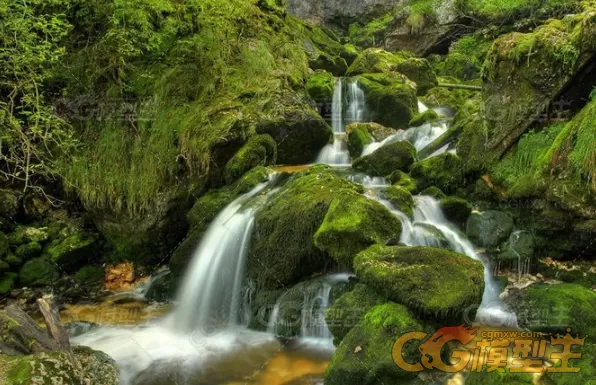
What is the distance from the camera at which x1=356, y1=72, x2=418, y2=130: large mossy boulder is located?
489 inches

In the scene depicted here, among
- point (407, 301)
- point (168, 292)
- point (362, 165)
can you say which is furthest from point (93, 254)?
point (407, 301)

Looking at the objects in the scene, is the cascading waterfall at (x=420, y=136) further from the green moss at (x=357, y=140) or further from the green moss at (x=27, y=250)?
the green moss at (x=27, y=250)

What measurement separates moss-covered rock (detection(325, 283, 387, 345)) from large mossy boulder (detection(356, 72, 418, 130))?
818cm

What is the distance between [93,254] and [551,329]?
7983 millimetres

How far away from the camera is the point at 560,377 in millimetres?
3861

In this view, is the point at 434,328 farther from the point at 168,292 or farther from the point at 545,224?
the point at 168,292

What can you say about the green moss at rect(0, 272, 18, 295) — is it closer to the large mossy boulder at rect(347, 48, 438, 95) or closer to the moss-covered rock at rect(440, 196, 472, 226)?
the moss-covered rock at rect(440, 196, 472, 226)

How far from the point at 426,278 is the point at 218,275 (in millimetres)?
3570

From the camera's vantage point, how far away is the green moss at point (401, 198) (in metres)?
6.83

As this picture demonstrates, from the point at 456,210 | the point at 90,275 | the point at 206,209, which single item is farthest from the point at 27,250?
the point at 456,210

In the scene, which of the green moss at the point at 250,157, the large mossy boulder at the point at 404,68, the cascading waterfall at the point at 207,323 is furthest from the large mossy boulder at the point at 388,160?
the large mossy boulder at the point at 404,68

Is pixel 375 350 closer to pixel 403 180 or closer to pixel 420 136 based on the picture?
pixel 403 180

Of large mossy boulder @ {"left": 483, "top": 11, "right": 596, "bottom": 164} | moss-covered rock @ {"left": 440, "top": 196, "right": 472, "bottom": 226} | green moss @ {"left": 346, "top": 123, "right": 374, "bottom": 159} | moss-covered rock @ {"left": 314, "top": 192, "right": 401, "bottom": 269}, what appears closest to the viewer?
moss-covered rock @ {"left": 314, "top": 192, "right": 401, "bottom": 269}

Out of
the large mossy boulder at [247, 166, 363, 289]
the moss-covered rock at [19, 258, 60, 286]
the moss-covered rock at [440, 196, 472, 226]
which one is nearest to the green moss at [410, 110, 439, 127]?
the moss-covered rock at [440, 196, 472, 226]
